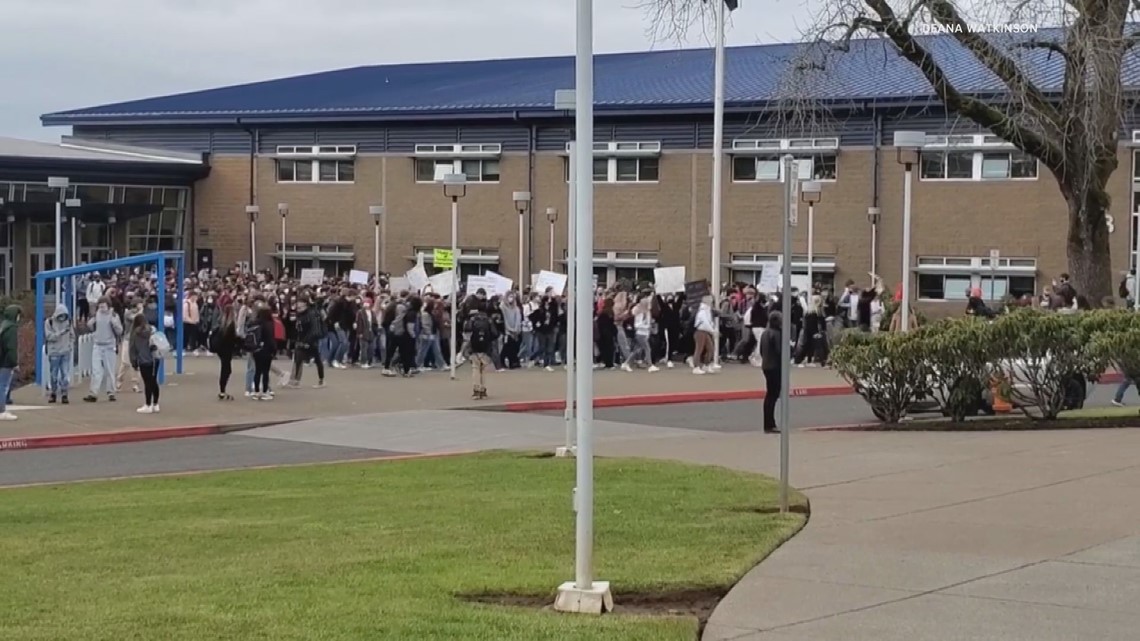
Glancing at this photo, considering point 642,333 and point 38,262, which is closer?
point 642,333

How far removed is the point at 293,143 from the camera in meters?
56.2

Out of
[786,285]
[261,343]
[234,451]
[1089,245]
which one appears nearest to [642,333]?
[261,343]

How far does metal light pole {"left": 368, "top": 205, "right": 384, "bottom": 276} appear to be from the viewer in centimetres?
4957

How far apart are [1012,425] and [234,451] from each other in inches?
399

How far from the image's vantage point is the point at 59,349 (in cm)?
2411

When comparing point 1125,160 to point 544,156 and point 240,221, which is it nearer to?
point 544,156

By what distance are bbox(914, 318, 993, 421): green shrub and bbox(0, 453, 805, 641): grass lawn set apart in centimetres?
600

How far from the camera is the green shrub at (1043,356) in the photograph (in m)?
19.5

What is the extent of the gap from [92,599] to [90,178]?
166 feet

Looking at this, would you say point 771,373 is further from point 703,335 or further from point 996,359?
point 703,335

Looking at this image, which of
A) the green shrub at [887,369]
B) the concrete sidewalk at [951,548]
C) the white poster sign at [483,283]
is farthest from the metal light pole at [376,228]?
the concrete sidewalk at [951,548]

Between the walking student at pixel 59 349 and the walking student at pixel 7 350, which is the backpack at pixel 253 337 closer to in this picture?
the walking student at pixel 59 349

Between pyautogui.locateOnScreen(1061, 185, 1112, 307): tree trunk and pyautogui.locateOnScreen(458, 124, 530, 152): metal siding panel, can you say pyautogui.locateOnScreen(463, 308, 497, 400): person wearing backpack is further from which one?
A: pyautogui.locateOnScreen(458, 124, 530, 152): metal siding panel

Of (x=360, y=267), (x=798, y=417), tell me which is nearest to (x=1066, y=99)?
(x=798, y=417)
